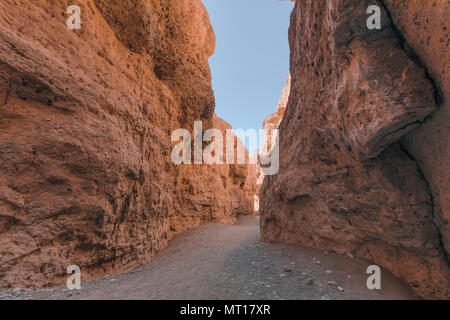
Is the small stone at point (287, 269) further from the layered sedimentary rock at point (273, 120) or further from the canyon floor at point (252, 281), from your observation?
the layered sedimentary rock at point (273, 120)

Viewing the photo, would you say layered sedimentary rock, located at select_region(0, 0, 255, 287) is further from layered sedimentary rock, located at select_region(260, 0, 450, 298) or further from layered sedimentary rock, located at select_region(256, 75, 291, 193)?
layered sedimentary rock, located at select_region(256, 75, 291, 193)

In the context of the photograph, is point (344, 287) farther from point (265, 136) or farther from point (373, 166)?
point (265, 136)

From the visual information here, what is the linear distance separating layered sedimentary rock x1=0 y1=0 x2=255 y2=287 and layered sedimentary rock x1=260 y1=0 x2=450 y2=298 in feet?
15.7

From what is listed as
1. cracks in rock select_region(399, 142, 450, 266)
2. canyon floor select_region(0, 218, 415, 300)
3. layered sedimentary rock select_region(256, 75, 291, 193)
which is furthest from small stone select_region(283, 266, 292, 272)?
layered sedimentary rock select_region(256, 75, 291, 193)

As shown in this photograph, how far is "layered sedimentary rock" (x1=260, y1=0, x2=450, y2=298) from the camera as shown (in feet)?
8.80

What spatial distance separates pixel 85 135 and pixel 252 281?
15.1ft

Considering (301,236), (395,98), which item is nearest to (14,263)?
(301,236)

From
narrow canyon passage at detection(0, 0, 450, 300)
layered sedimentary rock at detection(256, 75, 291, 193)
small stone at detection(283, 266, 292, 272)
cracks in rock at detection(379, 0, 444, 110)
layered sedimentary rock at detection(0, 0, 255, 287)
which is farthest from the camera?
layered sedimentary rock at detection(256, 75, 291, 193)

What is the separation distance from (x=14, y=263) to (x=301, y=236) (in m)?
5.87

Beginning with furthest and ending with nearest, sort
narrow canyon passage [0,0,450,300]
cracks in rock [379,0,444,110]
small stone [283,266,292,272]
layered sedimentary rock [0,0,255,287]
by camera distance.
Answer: small stone [283,266,292,272] < layered sedimentary rock [0,0,255,287] < narrow canyon passage [0,0,450,300] < cracks in rock [379,0,444,110]

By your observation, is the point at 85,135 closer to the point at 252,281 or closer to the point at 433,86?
the point at 252,281

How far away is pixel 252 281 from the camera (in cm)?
376

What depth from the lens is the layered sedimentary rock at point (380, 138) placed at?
2.68m

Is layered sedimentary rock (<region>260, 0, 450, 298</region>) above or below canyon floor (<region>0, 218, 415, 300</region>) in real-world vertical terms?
above
